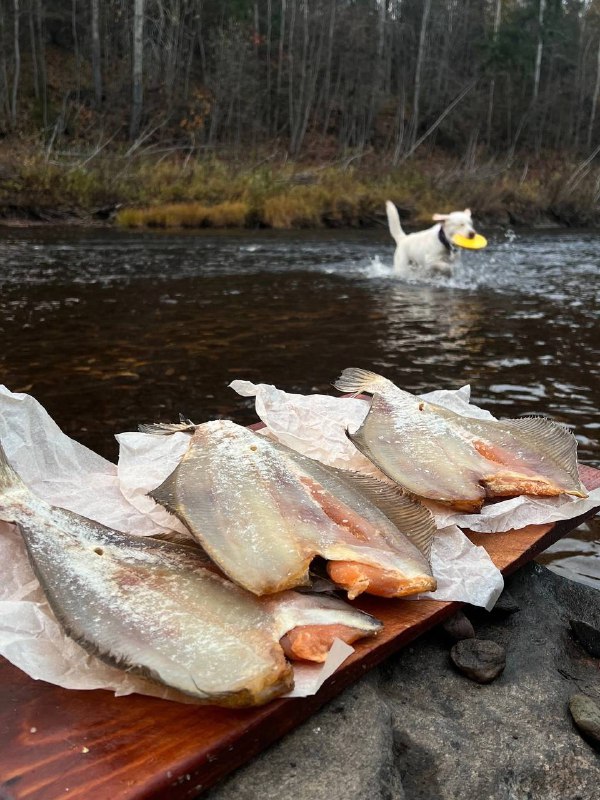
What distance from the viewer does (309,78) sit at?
114ft

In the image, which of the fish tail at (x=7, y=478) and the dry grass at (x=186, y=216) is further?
the dry grass at (x=186, y=216)

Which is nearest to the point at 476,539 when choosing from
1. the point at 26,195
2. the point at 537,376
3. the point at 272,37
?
the point at 537,376

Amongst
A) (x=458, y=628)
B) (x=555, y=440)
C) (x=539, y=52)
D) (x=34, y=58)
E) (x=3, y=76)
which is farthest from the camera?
(x=539, y=52)

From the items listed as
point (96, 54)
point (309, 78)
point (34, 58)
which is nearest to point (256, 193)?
point (96, 54)

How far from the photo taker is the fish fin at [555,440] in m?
2.47

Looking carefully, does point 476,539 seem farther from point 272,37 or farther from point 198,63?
point 272,37

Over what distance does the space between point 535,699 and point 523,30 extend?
44.6 meters

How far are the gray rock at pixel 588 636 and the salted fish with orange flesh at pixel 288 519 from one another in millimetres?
523

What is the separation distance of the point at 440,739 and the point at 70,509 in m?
1.26

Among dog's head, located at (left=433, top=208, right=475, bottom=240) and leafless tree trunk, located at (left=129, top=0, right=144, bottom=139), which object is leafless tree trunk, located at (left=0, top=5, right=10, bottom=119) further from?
dog's head, located at (left=433, top=208, right=475, bottom=240)

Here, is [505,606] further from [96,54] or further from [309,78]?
[309,78]

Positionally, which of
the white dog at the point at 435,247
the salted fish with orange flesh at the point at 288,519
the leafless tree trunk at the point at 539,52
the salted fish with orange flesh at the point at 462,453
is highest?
the leafless tree trunk at the point at 539,52

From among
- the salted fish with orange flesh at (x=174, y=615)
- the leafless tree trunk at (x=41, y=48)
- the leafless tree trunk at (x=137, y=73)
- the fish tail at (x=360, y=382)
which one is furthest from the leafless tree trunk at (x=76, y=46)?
the salted fish with orange flesh at (x=174, y=615)

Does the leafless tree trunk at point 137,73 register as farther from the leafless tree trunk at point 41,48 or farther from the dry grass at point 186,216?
the dry grass at point 186,216
